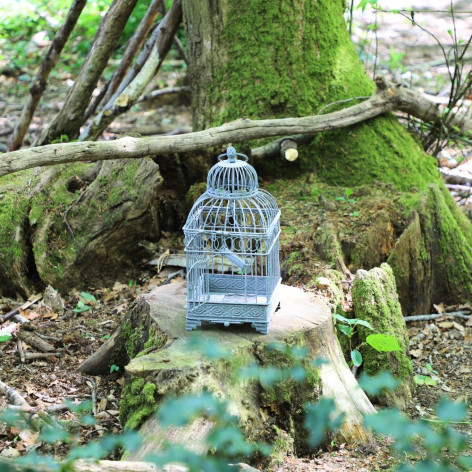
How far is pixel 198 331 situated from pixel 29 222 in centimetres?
244

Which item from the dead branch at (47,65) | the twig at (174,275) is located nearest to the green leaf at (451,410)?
the twig at (174,275)

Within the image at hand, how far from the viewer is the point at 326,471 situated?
10.7 ft

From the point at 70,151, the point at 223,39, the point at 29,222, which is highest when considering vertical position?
the point at 223,39

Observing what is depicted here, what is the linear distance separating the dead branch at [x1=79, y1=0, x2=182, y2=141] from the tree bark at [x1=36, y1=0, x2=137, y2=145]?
235 millimetres

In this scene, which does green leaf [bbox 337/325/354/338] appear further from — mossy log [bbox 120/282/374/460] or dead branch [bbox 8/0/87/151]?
dead branch [bbox 8/0/87/151]

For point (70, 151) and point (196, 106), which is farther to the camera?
point (196, 106)

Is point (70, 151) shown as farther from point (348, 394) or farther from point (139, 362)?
point (348, 394)

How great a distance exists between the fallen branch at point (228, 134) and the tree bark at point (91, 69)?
1611mm

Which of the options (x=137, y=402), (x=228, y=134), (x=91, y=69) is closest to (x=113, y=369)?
(x=137, y=402)

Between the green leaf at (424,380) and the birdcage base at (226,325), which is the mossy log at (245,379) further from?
the green leaf at (424,380)

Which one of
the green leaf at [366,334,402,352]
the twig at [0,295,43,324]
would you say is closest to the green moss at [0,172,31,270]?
the twig at [0,295,43,324]

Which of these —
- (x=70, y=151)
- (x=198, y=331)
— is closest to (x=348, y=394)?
(x=198, y=331)

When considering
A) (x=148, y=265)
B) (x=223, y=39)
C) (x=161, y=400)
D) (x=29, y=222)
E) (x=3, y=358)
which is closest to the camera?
(x=161, y=400)

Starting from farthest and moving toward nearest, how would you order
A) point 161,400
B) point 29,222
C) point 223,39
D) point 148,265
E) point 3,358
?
point 223,39, point 148,265, point 29,222, point 3,358, point 161,400
